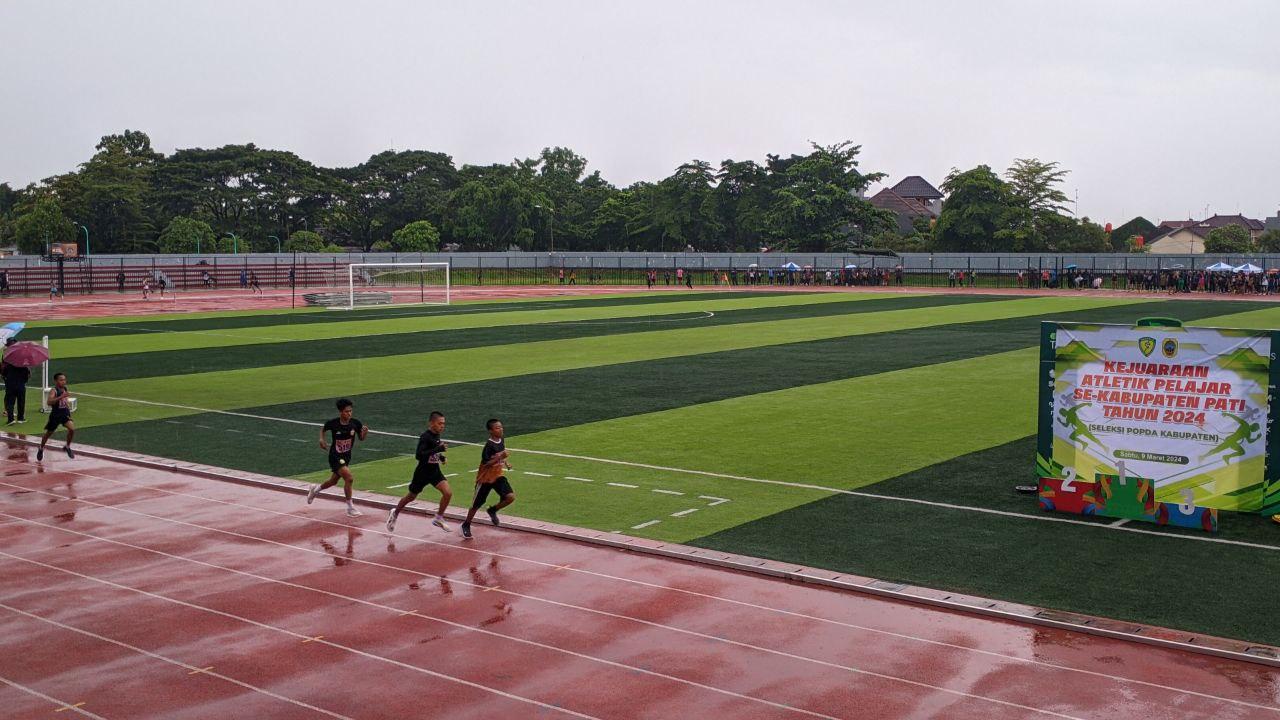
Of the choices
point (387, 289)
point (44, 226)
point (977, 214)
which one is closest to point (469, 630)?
point (387, 289)

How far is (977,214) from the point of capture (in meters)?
102

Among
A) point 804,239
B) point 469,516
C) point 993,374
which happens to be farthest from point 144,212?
point 469,516

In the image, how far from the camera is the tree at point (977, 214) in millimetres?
101875

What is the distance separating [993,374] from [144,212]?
109 metres

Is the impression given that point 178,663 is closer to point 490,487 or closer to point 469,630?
point 469,630

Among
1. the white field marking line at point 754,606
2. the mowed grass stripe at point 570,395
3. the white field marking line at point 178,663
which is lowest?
the white field marking line at point 178,663

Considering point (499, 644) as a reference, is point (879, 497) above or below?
above

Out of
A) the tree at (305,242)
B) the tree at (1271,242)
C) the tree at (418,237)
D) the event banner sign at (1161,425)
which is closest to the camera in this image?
the event banner sign at (1161,425)

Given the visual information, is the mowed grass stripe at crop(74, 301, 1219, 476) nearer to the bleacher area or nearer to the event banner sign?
the event banner sign

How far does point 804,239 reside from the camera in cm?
10988

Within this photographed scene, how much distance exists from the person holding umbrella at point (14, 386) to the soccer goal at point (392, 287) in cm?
4012

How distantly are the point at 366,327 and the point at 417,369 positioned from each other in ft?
57.3

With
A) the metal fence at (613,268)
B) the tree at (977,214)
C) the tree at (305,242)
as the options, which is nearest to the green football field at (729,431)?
the metal fence at (613,268)

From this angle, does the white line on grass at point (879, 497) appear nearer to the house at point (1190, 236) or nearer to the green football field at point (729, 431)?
the green football field at point (729, 431)
